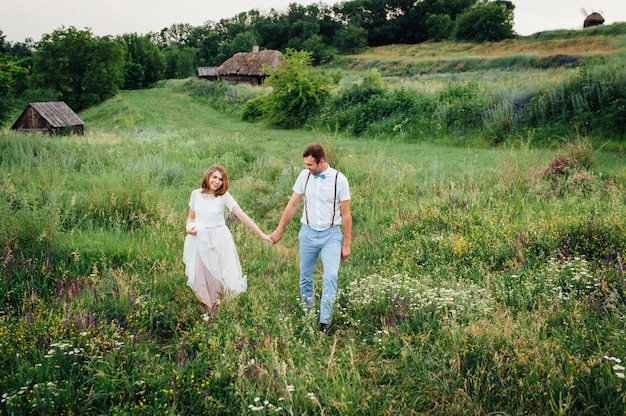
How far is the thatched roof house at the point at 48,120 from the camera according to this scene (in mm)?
25203

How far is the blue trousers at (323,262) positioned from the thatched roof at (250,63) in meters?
46.1

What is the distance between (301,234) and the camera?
525cm

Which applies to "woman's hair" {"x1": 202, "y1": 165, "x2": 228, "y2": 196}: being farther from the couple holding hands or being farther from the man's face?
the man's face

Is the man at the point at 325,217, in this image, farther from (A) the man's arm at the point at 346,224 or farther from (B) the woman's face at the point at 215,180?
(B) the woman's face at the point at 215,180

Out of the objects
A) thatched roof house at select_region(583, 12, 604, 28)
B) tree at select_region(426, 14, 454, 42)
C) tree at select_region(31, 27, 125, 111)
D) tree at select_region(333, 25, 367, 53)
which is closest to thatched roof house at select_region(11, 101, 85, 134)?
tree at select_region(31, 27, 125, 111)

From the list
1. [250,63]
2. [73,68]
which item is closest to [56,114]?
[73,68]

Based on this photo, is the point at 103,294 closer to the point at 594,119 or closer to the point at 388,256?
the point at 388,256

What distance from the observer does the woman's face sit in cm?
536

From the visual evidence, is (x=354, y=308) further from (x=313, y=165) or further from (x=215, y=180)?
(x=215, y=180)

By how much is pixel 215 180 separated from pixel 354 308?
7.24 ft

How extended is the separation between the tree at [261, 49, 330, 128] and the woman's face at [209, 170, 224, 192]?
18.1 meters

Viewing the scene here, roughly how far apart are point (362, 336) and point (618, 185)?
7.03 metres

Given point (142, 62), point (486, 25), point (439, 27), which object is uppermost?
point (439, 27)

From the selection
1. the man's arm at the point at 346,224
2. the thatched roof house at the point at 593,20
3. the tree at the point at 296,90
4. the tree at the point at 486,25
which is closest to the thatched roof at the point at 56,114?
the tree at the point at 296,90
